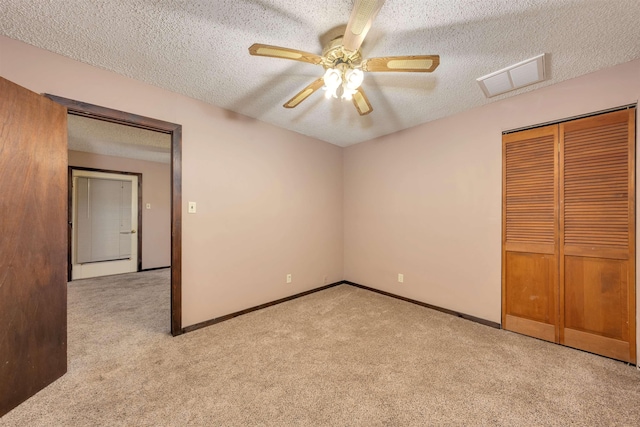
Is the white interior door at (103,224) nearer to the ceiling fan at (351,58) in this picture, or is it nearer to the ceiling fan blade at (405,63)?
the ceiling fan at (351,58)

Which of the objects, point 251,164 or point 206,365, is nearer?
point 206,365

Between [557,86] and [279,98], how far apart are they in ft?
8.47

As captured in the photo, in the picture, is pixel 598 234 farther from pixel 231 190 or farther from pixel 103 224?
pixel 103 224

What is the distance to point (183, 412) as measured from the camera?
148cm

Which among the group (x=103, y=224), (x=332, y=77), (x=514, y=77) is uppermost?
(x=514, y=77)

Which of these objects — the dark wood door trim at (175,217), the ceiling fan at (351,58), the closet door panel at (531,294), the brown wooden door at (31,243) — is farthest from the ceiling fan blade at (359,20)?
the closet door panel at (531,294)

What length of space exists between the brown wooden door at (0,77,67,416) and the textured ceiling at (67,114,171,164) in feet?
5.58

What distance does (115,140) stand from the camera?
13.3 ft

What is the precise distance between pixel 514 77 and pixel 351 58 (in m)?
1.54

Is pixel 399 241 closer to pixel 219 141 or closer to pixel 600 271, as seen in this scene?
pixel 600 271

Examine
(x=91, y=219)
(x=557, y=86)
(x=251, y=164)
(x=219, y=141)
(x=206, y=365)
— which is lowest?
(x=206, y=365)

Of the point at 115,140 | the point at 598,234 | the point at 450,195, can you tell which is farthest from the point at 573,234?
the point at 115,140

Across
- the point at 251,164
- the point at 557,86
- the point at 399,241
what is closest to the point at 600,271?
the point at 557,86

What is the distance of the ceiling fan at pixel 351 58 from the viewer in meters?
1.21
